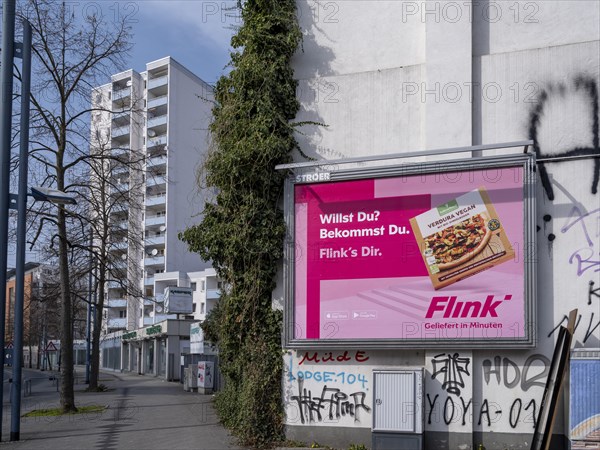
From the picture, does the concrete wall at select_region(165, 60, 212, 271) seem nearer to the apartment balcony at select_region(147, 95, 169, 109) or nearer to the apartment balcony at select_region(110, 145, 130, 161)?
the apartment balcony at select_region(147, 95, 169, 109)

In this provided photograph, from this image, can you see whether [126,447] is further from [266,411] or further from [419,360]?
[419,360]

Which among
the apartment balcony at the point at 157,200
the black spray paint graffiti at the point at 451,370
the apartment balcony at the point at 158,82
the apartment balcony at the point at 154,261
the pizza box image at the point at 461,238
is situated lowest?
the black spray paint graffiti at the point at 451,370

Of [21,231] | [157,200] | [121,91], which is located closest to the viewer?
[21,231]

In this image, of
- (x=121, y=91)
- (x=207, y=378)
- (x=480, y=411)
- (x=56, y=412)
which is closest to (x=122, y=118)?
(x=121, y=91)

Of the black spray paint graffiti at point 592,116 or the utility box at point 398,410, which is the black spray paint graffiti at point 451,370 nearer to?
the utility box at point 398,410

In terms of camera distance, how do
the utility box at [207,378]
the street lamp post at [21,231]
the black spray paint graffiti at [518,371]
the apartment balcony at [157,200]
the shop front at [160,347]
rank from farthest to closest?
the apartment balcony at [157,200] → the shop front at [160,347] → the utility box at [207,378] → the street lamp post at [21,231] → the black spray paint graffiti at [518,371]

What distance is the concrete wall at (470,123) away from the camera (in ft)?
39.7

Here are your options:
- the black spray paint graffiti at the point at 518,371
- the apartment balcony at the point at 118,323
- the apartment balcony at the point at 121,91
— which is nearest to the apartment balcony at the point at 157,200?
the apartment balcony at the point at 118,323

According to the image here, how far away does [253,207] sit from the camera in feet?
46.4

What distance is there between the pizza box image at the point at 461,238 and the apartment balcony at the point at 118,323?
74.7m

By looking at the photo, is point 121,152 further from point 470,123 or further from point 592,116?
point 592,116

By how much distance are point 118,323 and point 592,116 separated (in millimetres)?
77878

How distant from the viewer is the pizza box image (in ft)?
41.0

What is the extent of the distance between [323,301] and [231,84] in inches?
193
